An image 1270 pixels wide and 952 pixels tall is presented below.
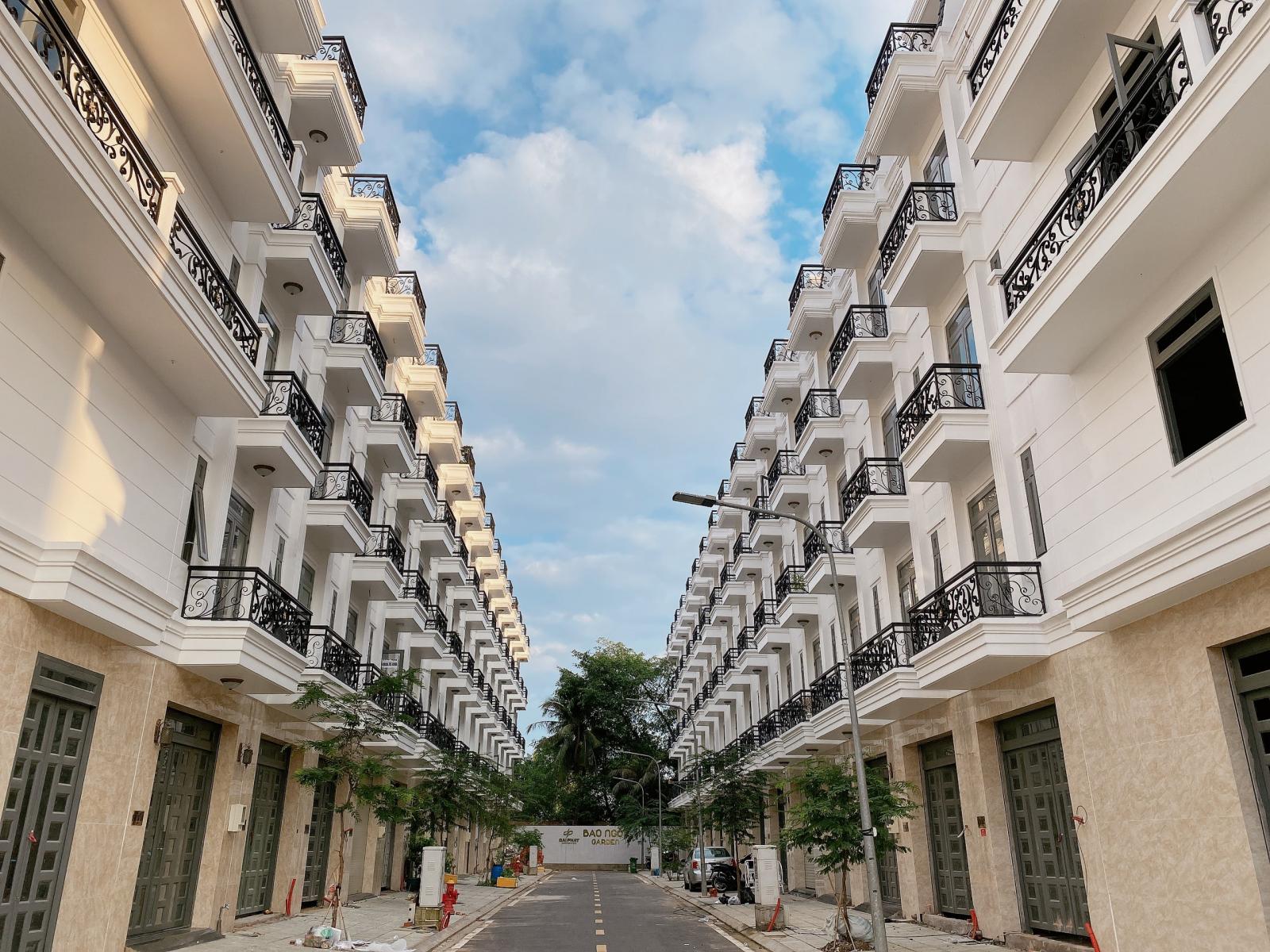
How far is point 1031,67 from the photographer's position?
1249cm

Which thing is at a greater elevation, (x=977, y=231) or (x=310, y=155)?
(x=310, y=155)

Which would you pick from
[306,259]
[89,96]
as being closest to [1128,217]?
[89,96]

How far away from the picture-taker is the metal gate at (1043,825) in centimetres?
1315

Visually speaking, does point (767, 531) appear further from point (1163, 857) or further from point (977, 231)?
point (1163, 857)

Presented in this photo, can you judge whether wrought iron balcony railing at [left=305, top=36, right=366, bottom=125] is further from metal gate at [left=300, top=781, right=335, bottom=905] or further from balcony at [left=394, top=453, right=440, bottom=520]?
metal gate at [left=300, top=781, right=335, bottom=905]

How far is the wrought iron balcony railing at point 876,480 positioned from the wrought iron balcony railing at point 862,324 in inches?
111

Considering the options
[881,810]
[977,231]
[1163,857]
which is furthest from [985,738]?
[977,231]

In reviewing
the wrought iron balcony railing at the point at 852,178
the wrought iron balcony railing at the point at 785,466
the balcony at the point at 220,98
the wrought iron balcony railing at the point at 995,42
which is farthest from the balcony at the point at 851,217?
the balcony at the point at 220,98

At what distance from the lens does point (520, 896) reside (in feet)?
101

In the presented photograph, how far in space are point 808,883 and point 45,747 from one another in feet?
78.4

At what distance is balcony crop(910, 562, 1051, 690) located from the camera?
524 inches

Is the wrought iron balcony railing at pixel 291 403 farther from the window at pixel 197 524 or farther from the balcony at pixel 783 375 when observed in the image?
the balcony at pixel 783 375

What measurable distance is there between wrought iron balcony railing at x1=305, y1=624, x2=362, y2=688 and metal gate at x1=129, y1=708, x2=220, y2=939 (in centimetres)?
371

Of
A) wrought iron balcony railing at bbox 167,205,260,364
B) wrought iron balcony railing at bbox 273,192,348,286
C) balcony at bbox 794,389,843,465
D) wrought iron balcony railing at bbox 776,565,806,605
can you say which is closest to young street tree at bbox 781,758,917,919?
wrought iron balcony railing at bbox 167,205,260,364
